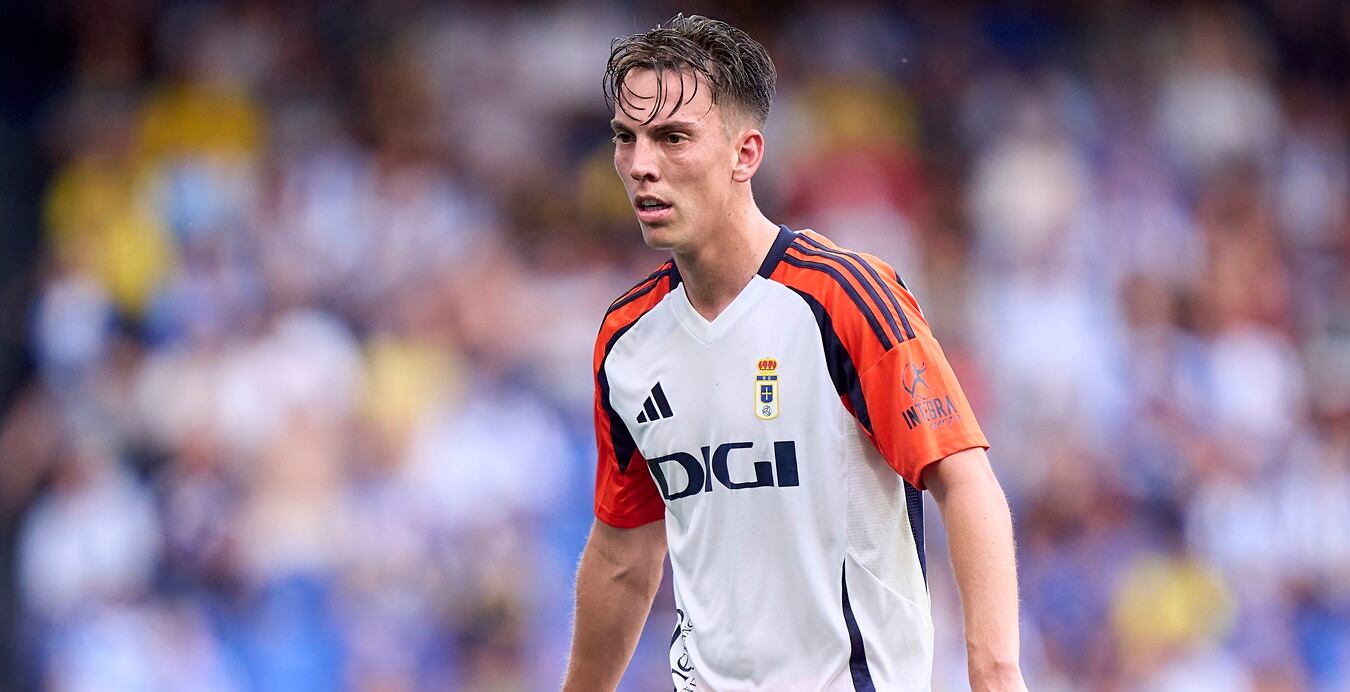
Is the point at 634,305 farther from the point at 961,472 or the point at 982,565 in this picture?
the point at 982,565

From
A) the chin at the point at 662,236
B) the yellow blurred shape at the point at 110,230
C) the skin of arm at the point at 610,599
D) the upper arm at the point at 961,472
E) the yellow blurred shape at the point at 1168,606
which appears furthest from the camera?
the yellow blurred shape at the point at 110,230

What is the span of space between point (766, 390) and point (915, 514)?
1.55 feet

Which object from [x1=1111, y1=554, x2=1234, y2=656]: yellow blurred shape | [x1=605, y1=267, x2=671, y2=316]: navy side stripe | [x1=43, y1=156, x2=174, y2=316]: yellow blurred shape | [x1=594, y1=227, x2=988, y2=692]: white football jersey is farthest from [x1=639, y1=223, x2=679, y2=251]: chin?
[x1=43, y1=156, x2=174, y2=316]: yellow blurred shape

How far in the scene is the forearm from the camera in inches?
137

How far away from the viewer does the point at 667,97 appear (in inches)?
→ 154

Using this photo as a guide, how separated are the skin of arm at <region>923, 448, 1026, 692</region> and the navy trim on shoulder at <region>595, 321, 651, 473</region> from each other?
3.21 feet

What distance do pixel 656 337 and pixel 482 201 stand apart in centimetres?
655

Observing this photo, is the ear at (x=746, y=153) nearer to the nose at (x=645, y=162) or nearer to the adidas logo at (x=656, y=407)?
the nose at (x=645, y=162)

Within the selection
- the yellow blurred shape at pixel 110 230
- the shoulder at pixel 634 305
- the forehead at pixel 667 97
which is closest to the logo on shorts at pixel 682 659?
the shoulder at pixel 634 305

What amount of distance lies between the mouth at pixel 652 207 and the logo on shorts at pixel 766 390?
422 mm

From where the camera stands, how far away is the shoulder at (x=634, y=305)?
4273mm

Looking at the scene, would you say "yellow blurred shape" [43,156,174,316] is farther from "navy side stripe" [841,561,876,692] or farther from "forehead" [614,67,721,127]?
"navy side stripe" [841,561,876,692]

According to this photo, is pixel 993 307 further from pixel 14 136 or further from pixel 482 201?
pixel 14 136

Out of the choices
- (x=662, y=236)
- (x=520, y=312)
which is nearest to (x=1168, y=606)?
(x=520, y=312)
